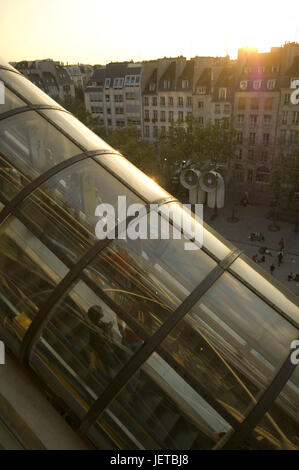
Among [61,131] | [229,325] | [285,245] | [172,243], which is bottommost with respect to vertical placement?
[285,245]

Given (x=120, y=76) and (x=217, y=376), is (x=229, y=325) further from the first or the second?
(x=120, y=76)

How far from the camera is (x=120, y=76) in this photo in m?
53.4

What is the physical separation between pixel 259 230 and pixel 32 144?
97.3ft

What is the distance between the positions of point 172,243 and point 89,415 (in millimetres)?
2370

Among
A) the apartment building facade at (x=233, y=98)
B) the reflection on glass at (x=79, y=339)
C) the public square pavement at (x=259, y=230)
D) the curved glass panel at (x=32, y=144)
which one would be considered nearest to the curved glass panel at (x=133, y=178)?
the curved glass panel at (x=32, y=144)

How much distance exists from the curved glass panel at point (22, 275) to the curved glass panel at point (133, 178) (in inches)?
64.7

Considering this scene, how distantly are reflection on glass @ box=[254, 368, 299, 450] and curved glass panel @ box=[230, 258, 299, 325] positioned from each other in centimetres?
113

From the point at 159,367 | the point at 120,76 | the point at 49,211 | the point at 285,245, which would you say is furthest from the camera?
the point at 120,76

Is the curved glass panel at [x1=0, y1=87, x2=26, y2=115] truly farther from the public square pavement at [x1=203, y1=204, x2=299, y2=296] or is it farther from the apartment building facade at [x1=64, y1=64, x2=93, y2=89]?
the apartment building facade at [x1=64, y1=64, x2=93, y2=89]

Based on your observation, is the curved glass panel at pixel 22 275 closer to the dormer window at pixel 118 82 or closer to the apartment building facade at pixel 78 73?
the dormer window at pixel 118 82

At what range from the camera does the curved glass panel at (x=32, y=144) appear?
5.18 meters

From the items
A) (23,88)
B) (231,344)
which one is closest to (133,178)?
(23,88)

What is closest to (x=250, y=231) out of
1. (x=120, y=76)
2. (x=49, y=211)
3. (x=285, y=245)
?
(x=285, y=245)

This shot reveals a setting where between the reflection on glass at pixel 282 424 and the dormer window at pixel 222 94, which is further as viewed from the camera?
the dormer window at pixel 222 94
